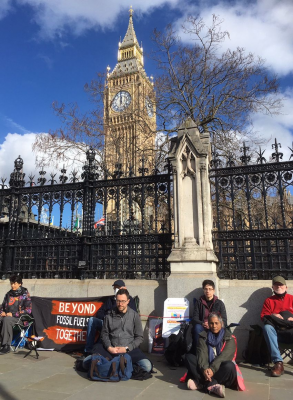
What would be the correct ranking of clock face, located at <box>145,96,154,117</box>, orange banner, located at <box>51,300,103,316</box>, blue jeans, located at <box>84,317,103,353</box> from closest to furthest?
blue jeans, located at <box>84,317,103,353</box> → orange banner, located at <box>51,300,103,316</box> → clock face, located at <box>145,96,154,117</box>

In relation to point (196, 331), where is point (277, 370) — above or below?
below

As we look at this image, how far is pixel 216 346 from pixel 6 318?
4322mm

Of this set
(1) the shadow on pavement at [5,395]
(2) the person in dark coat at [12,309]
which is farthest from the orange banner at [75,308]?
(1) the shadow on pavement at [5,395]

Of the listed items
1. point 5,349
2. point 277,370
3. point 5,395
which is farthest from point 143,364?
point 5,349

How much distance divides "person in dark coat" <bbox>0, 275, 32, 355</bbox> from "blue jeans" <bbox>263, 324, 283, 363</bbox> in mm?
4696

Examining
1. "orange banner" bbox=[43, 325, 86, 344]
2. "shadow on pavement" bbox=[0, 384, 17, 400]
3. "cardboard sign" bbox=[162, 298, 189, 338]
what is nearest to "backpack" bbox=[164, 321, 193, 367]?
"cardboard sign" bbox=[162, 298, 189, 338]

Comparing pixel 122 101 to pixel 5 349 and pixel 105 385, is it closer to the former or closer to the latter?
pixel 5 349

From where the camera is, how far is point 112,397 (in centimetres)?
390

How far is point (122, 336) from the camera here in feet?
16.3

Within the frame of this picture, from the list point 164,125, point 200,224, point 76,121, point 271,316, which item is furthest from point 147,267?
point 76,121

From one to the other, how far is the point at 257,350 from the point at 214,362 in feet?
5.76

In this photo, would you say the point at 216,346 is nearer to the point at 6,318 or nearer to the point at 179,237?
the point at 179,237

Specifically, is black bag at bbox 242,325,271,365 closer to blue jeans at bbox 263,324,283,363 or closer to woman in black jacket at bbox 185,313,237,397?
blue jeans at bbox 263,324,283,363

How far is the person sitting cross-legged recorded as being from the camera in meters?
4.79
